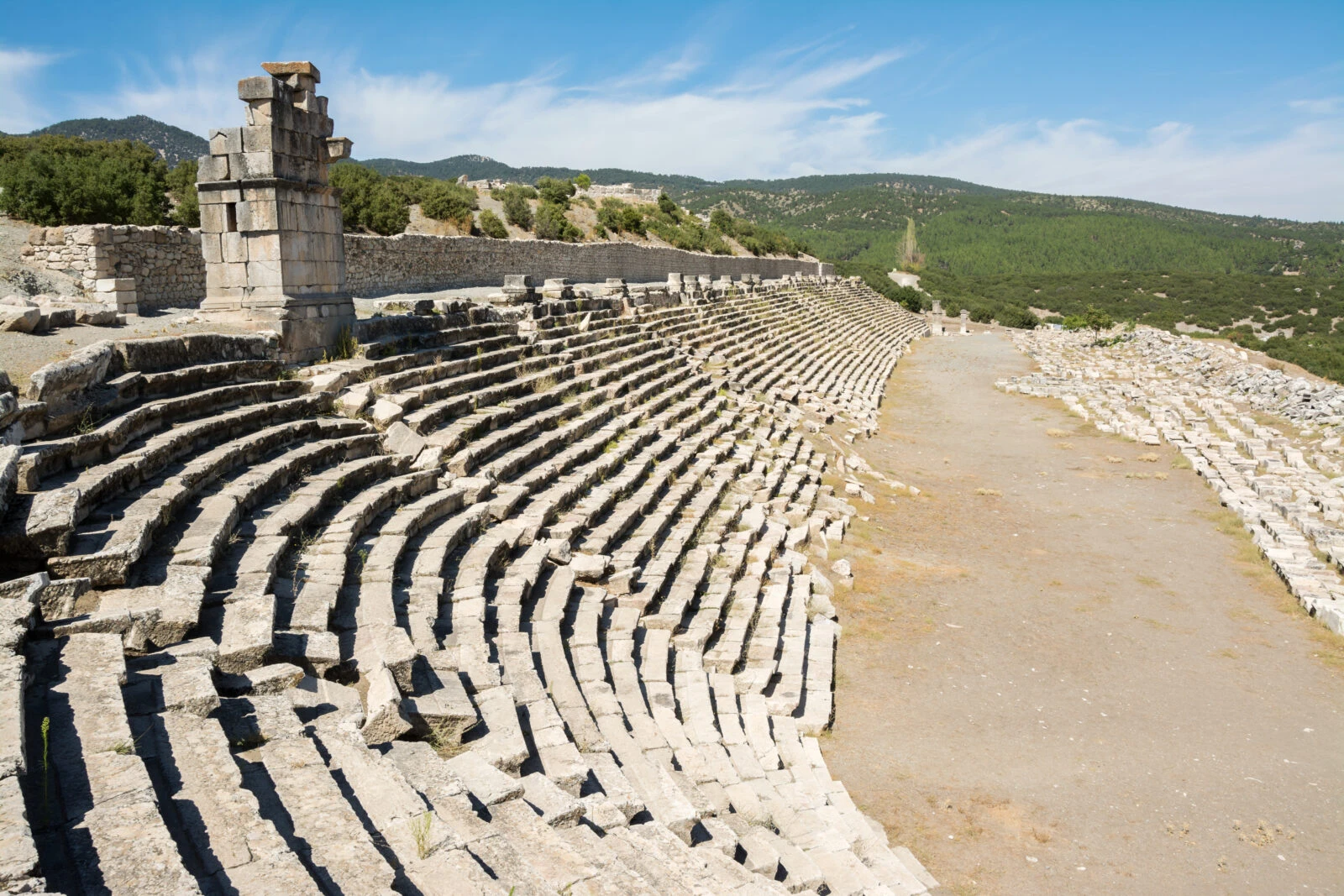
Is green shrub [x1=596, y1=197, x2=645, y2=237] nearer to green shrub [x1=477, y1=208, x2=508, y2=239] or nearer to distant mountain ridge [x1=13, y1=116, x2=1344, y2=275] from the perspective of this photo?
green shrub [x1=477, y1=208, x2=508, y2=239]

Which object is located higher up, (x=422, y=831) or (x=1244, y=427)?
(x=422, y=831)

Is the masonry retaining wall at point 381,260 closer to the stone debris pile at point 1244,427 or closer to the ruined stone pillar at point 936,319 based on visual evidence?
the stone debris pile at point 1244,427

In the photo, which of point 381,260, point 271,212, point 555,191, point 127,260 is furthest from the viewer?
point 555,191

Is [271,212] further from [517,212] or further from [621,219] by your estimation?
[621,219]

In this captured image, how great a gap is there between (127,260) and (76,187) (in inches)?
121

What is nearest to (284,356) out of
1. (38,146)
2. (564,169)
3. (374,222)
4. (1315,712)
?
(1315,712)

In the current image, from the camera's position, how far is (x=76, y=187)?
15.5 m

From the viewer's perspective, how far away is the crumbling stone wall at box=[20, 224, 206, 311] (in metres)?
13.1

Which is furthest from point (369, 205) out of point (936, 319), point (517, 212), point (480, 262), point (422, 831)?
point (936, 319)

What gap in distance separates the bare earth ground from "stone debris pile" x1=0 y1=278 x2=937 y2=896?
66 cm

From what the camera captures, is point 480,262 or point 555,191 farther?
point 555,191

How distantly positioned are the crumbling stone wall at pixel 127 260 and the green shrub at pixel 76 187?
4.71ft

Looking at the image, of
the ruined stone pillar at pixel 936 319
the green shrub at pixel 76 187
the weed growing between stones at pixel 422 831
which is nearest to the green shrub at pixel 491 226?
the green shrub at pixel 76 187

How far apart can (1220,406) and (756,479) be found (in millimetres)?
17507
